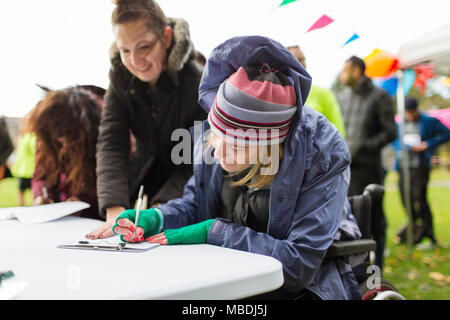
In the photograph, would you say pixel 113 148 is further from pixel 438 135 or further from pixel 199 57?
pixel 438 135

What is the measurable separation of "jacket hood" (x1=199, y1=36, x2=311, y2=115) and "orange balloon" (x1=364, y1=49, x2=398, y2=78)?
2.49 metres

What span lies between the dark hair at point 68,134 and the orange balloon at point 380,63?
2.36m

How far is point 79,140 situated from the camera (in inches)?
75.7

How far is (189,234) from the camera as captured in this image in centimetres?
99

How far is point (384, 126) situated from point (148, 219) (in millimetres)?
2379

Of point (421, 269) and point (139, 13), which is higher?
point (139, 13)

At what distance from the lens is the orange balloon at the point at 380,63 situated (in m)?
3.36

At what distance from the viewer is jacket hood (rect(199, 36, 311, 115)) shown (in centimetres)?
108

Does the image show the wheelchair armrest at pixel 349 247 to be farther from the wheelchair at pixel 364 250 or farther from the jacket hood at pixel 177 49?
the jacket hood at pixel 177 49

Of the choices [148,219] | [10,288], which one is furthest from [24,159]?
Result: [10,288]

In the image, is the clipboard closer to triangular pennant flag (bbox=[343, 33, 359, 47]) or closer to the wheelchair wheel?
the wheelchair wheel

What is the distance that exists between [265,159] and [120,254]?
1.46 ft
